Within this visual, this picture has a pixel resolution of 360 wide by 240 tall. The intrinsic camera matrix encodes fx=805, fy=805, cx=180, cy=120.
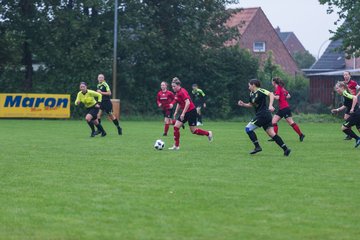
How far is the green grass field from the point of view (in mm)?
8547

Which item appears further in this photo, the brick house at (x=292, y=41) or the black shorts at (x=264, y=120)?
the brick house at (x=292, y=41)

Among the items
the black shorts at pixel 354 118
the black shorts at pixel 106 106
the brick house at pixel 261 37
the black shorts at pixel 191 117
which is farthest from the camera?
the brick house at pixel 261 37

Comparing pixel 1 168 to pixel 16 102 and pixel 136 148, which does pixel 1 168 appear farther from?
pixel 16 102

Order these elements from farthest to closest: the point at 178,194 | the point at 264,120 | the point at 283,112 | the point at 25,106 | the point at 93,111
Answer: the point at 25,106 < the point at 93,111 < the point at 283,112 < the point at 264,120 < the point at 178,194

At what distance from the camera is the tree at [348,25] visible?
42812 mm

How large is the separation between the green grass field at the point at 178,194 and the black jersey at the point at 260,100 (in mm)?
1000

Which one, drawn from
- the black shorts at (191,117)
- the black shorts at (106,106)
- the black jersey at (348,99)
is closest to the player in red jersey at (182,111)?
the black shorts at (191,117)

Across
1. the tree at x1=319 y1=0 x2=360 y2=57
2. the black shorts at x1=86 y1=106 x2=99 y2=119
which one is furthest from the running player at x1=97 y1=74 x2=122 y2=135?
the tree at x1=319 y1=0 x2=360 y2=57

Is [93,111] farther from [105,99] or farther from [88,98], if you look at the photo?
[105,99]

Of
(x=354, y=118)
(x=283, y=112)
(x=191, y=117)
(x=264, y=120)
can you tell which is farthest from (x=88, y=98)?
(x=264, y=120)

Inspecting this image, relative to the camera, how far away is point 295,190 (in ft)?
38.0

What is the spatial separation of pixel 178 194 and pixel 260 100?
22.3 ft

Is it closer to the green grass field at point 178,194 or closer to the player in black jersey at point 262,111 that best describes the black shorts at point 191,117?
the green grass field at point 178,194

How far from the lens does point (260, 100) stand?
1750 centimetres
